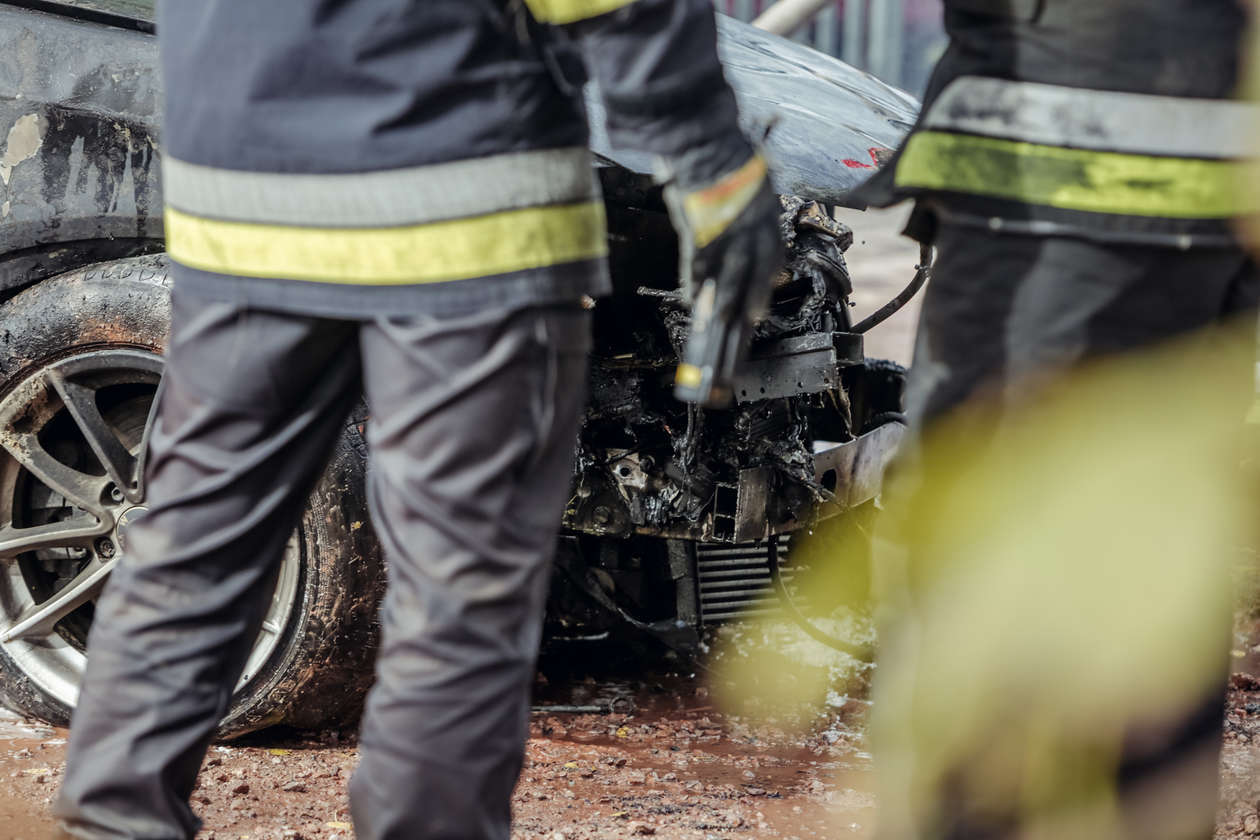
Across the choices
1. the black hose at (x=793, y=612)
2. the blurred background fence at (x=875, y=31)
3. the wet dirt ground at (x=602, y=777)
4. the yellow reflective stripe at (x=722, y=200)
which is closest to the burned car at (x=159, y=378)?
the wet dirt ground at (x=602, y=777)

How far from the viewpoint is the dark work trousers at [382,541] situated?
1.51m

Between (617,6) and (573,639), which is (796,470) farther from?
(617,6)

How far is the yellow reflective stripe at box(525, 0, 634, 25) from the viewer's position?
143 centimetres

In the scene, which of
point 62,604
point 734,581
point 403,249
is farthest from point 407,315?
point 734,581

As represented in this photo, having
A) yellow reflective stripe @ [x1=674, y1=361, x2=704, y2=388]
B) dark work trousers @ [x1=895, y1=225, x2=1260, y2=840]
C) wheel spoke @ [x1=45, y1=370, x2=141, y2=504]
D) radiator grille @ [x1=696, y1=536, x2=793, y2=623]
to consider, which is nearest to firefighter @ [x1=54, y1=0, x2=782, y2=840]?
yellow reflective stripe @ [x1=674, y1=361, x2=704, y2=388]

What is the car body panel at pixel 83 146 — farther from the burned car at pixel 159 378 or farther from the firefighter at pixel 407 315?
the firefighter at pixel 407 315

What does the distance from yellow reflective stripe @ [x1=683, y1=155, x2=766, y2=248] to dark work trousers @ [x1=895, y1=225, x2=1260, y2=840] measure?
0.40 meters

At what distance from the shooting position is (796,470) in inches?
115

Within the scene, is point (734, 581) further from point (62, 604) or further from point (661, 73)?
point (661, 73)

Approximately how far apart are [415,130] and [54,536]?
1.69 m

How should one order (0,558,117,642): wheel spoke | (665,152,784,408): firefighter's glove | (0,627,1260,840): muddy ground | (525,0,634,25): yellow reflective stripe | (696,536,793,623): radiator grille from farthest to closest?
(696,536,793,623): radiator grille, (0,558,117,642): wheel spoke, (0,627,1260,840): muddy ground, (665,152,784,408): firefighter's glove, (525,0,634,25): yellow reflective stripe

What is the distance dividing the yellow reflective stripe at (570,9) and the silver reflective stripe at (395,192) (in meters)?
0.16

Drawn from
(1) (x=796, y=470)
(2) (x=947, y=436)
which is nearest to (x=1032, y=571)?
(2) (x=947, y=436)

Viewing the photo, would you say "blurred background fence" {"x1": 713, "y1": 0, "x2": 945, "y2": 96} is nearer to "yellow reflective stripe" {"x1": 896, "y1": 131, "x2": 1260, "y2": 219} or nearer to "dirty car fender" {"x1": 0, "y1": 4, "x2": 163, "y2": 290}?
"dirty car fender" {"x1": 0, "y1": 4, "x2": 163, "y2": 290}
